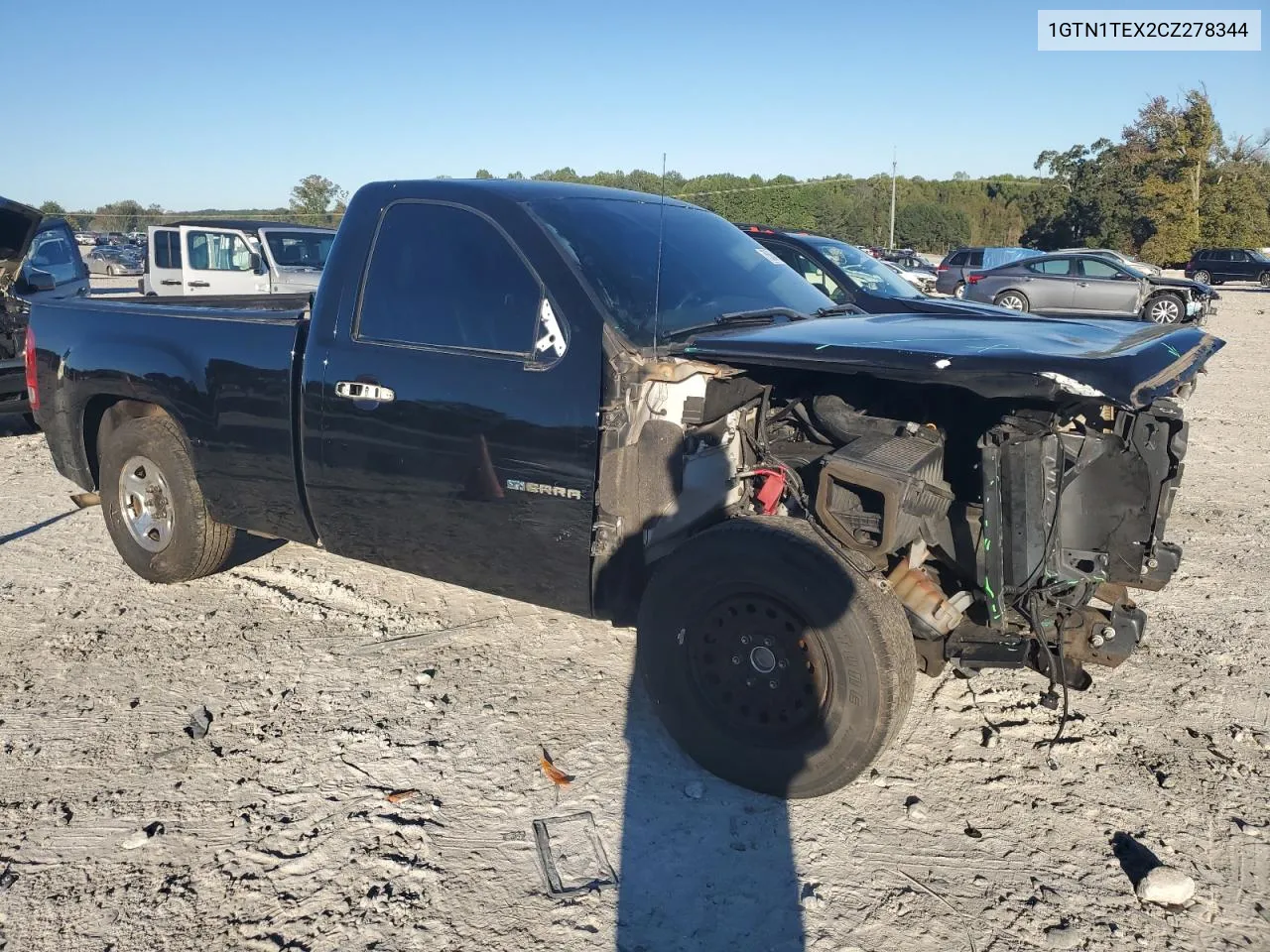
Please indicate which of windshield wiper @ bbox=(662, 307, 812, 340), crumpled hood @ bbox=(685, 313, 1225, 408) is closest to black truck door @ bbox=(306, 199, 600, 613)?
Answer: windshield wiper @ bbox=(662, 307, 812, 340)

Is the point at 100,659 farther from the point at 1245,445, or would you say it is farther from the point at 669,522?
the point at 1245,445

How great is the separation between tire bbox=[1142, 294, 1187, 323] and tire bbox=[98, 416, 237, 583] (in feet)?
66.2

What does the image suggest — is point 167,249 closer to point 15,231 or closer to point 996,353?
point 15,231

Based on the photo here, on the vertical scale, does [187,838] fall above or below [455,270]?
below


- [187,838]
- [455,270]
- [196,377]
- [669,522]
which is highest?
[455,270]

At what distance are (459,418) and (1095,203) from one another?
167ft

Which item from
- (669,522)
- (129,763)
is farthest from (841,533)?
(129,763)

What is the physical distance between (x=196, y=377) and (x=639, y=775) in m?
2.65

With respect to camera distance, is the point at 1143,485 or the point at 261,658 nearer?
the point at 1143,485

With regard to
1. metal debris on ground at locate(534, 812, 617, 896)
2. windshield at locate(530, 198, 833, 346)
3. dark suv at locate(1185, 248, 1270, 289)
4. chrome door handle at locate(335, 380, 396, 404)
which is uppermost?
dark suv at locate(1185, 248, 1270, 289)

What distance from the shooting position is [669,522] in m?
3.49

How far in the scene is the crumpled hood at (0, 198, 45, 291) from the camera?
7.94m

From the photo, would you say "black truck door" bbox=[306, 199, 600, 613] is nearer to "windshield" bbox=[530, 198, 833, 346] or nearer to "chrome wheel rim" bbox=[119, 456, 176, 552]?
"windshield" bbox=[530, 198, 833, 346]

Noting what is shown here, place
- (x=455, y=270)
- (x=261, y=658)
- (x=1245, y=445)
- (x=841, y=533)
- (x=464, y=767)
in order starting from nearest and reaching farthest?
(x=841, y=533), (x=464, y=767), (x=455, y=270), (x=261, y=658), (x=1245, y=445)
